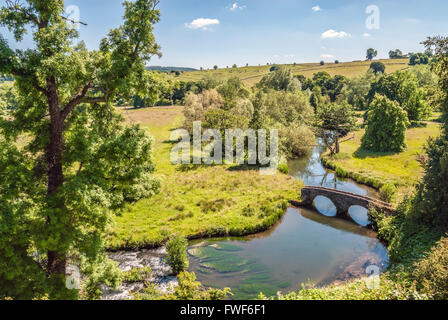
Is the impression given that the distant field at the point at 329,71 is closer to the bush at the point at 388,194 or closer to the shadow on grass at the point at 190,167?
the shadow on grass at the point at 190,167

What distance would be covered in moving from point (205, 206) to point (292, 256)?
11.4 metres

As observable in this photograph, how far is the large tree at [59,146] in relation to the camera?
9.63 meters

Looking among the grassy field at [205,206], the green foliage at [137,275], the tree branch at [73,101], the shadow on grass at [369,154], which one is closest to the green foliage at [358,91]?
the shadow on grass at [369,154]

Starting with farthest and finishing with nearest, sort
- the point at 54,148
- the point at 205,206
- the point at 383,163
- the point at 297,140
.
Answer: the point at 297,140, the point at 383,163, the point at 205,206, the point at 54,148

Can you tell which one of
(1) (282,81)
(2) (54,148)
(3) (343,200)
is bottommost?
(3) (343,200)

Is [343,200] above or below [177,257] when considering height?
above

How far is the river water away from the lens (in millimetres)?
20250

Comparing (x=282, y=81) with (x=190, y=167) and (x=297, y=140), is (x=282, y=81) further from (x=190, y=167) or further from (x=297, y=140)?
(x=190, y=167)

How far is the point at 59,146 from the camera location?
431 inches

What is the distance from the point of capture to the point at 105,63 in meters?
11.8

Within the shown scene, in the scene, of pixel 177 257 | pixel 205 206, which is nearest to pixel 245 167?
pixel 205 206

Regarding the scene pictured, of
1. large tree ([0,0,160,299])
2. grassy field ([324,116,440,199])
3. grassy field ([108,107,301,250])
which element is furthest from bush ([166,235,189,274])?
grassy field ([324,116,440,199])

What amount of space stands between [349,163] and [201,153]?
28.7m

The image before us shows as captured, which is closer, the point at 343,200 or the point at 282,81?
the point at 343,200
